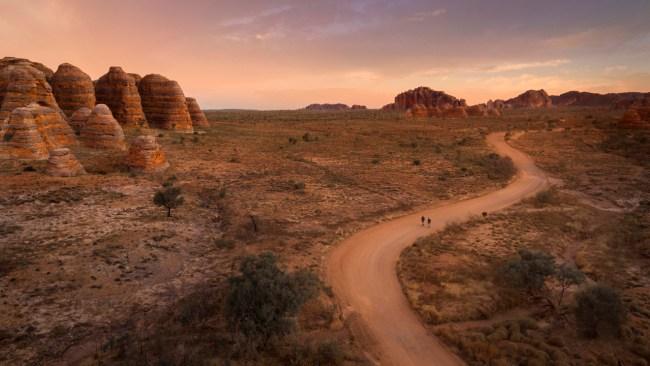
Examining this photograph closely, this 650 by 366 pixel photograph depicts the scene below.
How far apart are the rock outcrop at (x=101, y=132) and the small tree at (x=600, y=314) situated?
103 feet

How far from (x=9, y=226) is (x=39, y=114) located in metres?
13.7

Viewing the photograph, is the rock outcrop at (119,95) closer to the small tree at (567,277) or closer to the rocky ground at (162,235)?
the rocky ground at (162,235)

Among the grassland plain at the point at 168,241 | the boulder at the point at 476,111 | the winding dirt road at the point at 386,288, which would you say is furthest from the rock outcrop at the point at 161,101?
the boulder at the point at 476,111

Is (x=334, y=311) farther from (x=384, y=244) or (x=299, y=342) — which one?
(x=384, y=244)

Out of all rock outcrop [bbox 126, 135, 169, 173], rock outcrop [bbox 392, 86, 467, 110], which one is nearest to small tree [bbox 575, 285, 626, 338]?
rock outcrop [bbox 126, 135, 169, 173]

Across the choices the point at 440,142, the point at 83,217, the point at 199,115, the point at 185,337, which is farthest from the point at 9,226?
the point at 440,142

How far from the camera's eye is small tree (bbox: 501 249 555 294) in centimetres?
1138

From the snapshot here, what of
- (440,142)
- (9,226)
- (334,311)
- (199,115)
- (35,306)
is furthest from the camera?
(199,115)

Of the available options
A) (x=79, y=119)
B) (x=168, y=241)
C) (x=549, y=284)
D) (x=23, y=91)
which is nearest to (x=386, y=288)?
(x=549, y=284)

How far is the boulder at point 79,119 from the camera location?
30089 millimetres

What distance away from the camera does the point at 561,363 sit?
8.27 meters

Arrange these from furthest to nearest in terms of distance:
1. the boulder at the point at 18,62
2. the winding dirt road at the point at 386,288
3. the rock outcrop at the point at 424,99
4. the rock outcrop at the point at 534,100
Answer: the rock outcrop at the point at 534,100 < the rock outcrop at the point at 424,99 < the boulder at the point at 18,62 < the winding dirt road at the point at 386,288

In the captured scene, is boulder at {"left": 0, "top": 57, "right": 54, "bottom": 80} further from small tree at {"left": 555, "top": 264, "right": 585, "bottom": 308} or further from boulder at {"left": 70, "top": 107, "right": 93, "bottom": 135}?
small tree at {"left": 555, "top": 264, "right": 585, "bottom": 308}

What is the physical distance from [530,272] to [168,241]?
1415 centimetres
